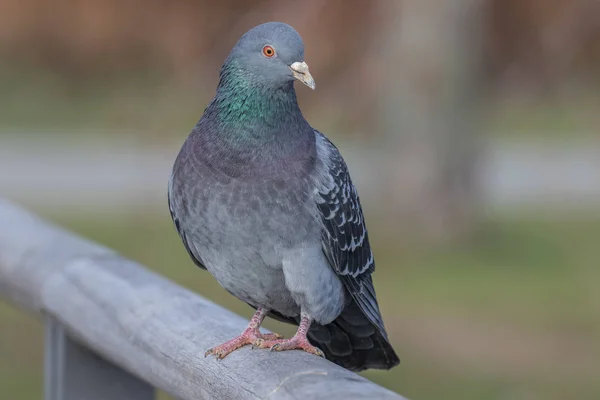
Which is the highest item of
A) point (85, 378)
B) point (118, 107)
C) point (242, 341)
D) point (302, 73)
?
point (302, 73)

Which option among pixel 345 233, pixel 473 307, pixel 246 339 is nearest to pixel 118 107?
pixel 473 307

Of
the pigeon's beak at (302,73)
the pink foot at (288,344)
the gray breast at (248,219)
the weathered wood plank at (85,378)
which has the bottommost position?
the weathered wood plank at (85,378)

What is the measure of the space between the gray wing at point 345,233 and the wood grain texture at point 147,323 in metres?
0.35

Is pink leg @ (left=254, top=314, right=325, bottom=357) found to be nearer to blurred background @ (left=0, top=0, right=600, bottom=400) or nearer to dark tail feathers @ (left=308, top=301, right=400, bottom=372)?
dark tail feathers @ (left=308, top=301, right=400, bottom=372)

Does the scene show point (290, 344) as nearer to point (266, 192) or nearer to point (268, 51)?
point (266, 192)

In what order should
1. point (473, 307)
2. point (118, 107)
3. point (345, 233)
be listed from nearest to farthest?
point (345, 233)
point (473, 307)
point (118, 107)

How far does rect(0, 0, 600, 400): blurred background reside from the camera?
6.57 metres

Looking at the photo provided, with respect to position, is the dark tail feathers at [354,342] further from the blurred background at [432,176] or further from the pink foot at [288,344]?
the blurred background at [432,176]

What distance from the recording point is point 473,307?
23.8 feet

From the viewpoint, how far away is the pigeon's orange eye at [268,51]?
2688 mm

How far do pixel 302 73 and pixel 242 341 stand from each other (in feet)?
2.35

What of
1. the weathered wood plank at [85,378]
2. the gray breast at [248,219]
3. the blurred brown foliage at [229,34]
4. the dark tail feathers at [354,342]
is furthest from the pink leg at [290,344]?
the blurred brown foliage at [229,34]

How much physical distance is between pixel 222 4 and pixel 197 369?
12.1m

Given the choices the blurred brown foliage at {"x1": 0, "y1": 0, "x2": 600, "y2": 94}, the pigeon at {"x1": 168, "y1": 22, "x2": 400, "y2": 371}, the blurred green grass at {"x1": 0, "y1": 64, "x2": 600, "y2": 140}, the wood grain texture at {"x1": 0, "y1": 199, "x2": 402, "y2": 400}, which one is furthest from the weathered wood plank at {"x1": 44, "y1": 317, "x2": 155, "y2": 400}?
the blurred green grass at {"x1": 0, "y1": 64, "x2": 600, "y2": 140}
